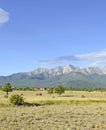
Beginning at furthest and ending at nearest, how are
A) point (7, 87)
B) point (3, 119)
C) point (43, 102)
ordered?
point (7, 87), point (43, 102), point (3, 119)

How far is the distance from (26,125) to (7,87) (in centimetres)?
9004

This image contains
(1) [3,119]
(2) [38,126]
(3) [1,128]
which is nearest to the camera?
(3) [1,128]

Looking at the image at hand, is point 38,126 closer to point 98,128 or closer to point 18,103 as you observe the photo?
point 98,128

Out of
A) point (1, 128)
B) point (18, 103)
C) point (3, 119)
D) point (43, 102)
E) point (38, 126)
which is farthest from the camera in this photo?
point (43, 102)

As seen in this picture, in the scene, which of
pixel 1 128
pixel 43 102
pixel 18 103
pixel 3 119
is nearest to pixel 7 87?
pixel 43 102

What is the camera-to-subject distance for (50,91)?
5157 inches

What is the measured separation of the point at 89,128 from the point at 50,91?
3770 inches

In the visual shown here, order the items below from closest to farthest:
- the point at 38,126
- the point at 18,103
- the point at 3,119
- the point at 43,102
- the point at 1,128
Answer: the point at 1,128, the point at 38,126, the point at 3,119, the point at 18,103, the point at 43,102

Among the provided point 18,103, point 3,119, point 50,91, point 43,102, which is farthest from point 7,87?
point 3,119

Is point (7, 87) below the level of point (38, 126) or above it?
above

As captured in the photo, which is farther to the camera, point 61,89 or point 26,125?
point 61,89

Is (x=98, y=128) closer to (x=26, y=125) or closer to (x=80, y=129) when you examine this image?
(x=80, y=129)

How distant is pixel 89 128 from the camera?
3544 centimetres

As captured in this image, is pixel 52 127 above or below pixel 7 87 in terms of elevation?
below
